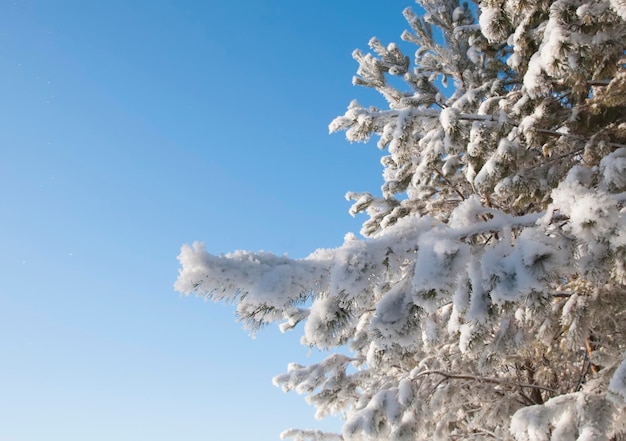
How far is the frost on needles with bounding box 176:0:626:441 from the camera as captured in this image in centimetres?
223

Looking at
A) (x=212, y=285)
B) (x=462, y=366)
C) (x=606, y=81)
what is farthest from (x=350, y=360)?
(x=212, y=285)

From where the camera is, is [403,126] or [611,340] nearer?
[403,126]

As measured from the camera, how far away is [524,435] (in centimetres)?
389

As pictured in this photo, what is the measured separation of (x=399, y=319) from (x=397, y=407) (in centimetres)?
211

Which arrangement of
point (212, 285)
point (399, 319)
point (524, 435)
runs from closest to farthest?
point (212, 285), point (399, 319), point (524, 435)

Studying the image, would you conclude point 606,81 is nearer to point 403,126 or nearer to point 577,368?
point 403,126

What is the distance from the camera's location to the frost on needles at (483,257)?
2230mm

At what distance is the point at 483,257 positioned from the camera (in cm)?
232

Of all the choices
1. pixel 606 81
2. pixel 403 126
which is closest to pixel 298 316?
pixel 403 126

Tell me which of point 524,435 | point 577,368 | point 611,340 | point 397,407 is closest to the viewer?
point 524,435

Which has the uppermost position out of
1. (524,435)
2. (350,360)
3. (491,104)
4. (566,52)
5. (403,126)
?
(491,104)

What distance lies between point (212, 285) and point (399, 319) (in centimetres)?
104

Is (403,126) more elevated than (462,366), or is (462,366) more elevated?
(403,126)

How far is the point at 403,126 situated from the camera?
16.0 ft
